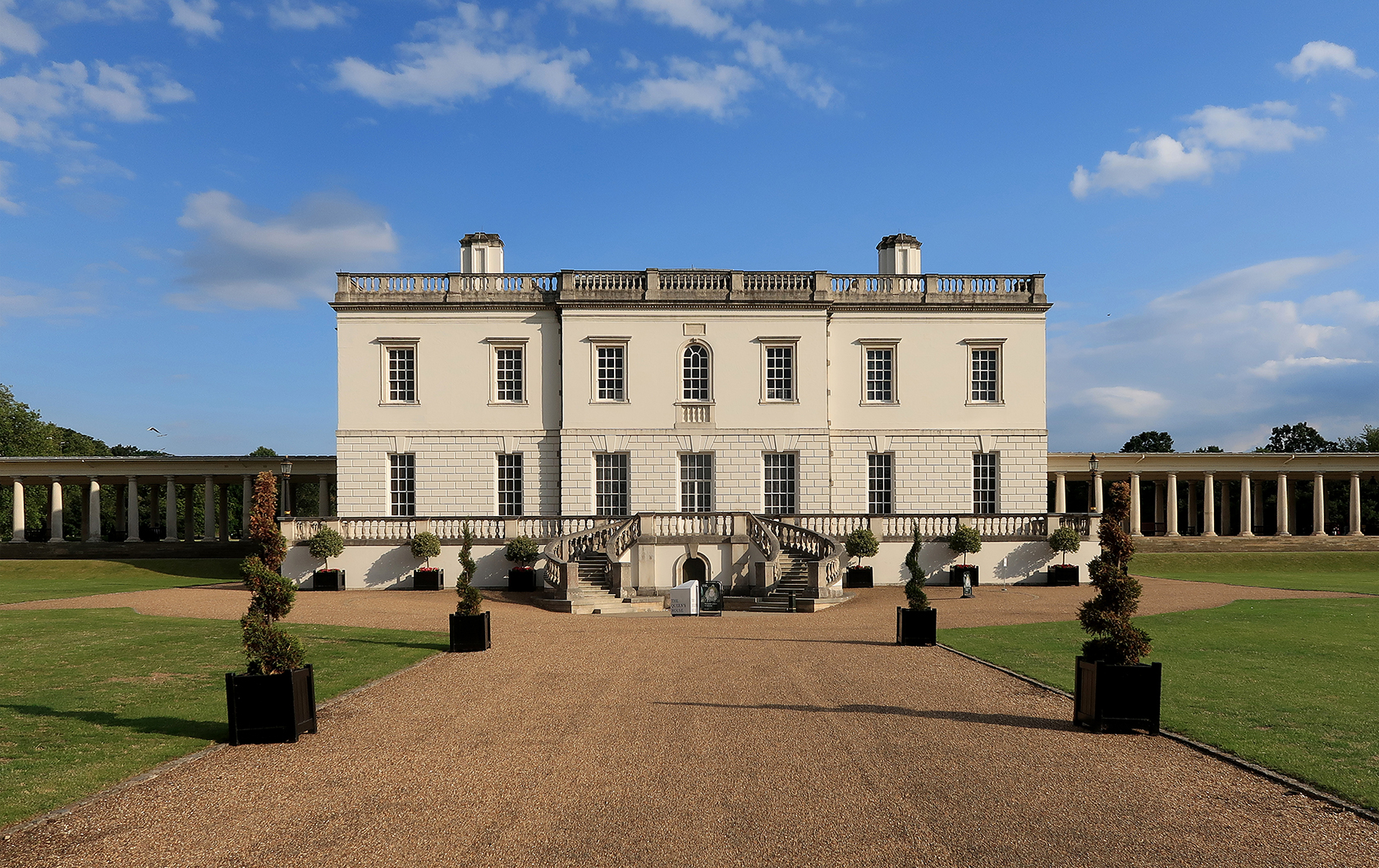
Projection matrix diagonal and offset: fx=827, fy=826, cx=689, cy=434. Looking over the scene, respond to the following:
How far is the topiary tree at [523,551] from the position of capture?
28500 mm

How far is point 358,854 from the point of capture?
6.45 metres

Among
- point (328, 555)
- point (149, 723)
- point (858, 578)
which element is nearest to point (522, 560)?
point (328, 555)

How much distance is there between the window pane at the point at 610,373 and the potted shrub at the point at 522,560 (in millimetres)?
6547

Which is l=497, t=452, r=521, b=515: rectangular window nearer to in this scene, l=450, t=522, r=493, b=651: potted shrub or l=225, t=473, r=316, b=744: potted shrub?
l=450, t=522, r=493, b=651: potted shrub

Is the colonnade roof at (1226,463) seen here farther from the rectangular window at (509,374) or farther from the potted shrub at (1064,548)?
the rectangular window at (509,374)

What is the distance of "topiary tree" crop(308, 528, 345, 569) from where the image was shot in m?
28.6

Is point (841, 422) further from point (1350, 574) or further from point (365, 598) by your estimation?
point (1350, 574)

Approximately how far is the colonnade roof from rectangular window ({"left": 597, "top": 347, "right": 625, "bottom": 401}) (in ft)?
97.4

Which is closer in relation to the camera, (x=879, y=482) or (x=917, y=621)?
(x=917, y=621)

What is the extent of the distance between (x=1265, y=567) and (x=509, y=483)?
36.5 m

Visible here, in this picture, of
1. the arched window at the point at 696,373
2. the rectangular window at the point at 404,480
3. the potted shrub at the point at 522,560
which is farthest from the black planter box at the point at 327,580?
the arched window at the point at 696,373

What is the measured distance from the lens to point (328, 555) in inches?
1128

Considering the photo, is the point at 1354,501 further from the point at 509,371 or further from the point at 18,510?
the point at 18,510

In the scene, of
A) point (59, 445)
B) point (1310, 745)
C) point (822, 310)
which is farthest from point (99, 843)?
point (59, 445)
